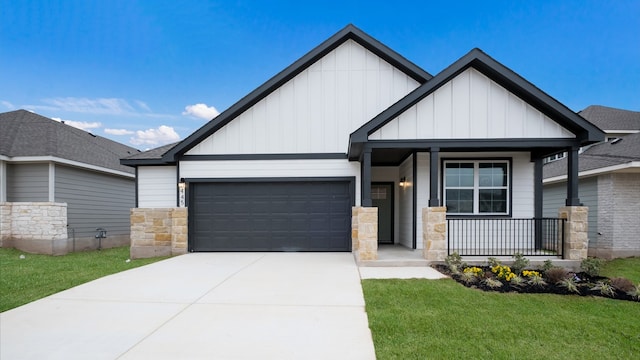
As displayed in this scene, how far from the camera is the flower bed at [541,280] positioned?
528cm

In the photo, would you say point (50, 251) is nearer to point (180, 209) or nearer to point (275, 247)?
point (180, 209)

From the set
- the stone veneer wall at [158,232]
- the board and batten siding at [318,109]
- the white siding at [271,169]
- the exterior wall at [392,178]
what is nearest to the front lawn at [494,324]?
the white siding at [271,169]

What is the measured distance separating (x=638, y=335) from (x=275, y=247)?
25.7 ft

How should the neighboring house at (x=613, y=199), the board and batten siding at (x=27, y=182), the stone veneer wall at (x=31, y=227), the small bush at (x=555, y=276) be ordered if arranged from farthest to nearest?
1. the board and batten siding at (x=27, y=182)
2. the stone veneer wall at (x=31, y=227)
3. the neighboring house at (x=613, y=199)
4. the small bush at (x=555, y=276)

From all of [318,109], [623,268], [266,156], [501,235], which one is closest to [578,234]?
[501,235]

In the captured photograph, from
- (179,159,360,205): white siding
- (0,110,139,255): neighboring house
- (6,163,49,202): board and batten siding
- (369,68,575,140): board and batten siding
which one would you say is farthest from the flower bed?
(6,163,49,202): board and batten siding

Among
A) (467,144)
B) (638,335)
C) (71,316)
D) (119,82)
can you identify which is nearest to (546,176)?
(467,144)

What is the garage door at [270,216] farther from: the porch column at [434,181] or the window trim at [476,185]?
the porch column at [434,181]

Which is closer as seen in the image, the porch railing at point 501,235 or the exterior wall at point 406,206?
the porch railing at point 501,235

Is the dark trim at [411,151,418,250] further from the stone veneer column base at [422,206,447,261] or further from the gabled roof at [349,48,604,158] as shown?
the gabled roof at [349,48,604,158]

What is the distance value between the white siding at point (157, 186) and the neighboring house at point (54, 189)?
3647mm

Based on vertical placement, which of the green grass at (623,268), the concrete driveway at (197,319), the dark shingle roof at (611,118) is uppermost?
the dark shingle roof at (611,118)

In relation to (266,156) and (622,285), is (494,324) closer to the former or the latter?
(622,285)

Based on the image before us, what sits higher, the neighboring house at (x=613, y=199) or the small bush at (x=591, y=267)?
the neighboring house at (x=613, y=199)
